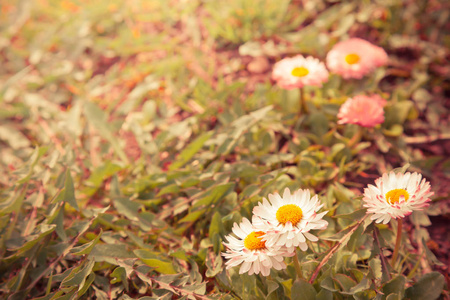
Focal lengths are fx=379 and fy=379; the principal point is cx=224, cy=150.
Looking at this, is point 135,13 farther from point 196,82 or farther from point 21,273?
point 21,273

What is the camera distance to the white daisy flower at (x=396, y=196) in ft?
3.29

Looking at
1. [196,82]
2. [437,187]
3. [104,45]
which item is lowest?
[437,187]

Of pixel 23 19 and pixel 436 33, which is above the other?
pixel 23 19

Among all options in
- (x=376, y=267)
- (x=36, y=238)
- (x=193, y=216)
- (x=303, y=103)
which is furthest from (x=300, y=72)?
(x=36, y=238)

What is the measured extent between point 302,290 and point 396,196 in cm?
37

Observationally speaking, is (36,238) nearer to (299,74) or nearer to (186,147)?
(186,147)

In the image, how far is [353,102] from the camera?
4.98 feet

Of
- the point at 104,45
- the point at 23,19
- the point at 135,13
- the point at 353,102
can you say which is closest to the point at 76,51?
the point at 104,45

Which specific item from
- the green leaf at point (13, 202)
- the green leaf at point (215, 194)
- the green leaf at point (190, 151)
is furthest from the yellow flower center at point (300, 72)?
the green leaf at point (13, 202)

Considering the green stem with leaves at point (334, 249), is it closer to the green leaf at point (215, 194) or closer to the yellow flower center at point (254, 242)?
the yellow flower center at point (254, 242)

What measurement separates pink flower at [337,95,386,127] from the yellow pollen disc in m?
0.46

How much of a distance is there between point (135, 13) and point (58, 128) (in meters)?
1.15

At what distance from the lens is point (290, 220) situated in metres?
1.05

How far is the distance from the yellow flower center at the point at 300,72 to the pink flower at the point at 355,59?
0.17m
